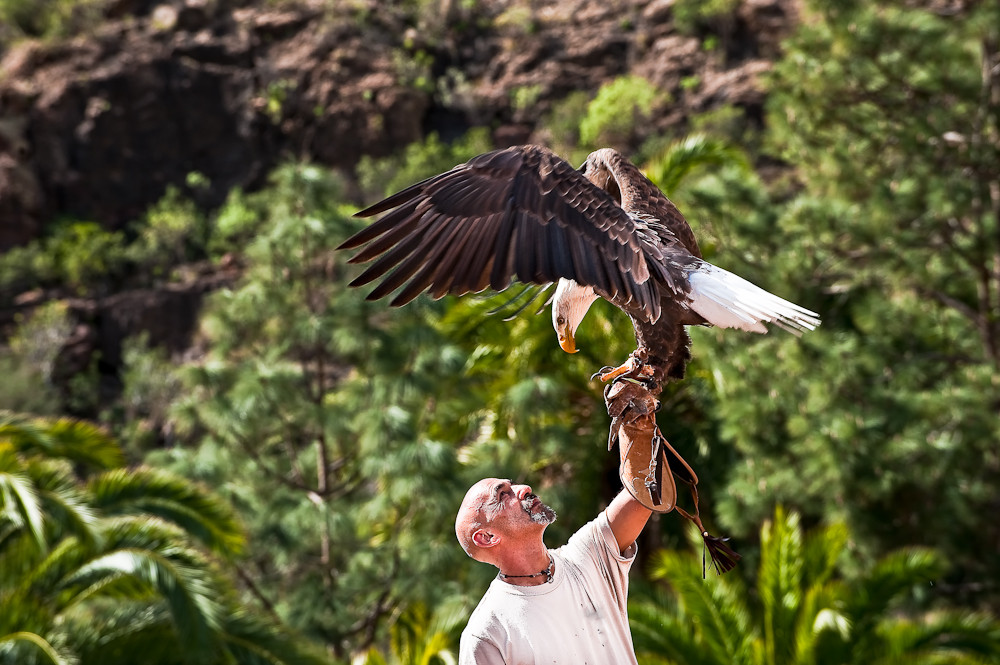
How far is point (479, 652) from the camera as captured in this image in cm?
162

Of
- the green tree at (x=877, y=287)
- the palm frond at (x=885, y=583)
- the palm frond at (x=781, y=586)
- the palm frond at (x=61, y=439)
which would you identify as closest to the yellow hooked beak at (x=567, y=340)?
the palm frond at (x=781, y=586)

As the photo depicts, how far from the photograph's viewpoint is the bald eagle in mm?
1551

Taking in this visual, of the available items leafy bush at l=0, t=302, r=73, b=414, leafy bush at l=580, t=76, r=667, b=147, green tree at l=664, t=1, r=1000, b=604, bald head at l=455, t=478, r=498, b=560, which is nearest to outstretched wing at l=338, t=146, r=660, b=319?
bald head at l=455, t=478, r=498, b=560

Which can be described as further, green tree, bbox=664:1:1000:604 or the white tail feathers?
green tree, bbox=664:1:1000:604

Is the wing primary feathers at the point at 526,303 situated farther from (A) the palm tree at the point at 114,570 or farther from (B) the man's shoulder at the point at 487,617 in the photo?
(A) the palm tree at the point at 114,570

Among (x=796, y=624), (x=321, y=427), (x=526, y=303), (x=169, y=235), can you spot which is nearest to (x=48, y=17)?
(x=169, y=235)

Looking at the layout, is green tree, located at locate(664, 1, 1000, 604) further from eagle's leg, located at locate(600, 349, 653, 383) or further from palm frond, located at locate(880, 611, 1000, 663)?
eagle's leg, located at locate(600, 349, 653, 383)

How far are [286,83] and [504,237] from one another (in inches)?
1234

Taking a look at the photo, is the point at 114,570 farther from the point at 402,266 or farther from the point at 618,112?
the point at 618,112

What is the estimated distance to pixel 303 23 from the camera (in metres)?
32.3

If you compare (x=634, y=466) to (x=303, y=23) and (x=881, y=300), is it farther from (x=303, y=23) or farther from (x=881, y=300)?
(x=303, y=23)

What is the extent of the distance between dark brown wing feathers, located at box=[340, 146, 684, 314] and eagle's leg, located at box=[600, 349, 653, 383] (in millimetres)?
191

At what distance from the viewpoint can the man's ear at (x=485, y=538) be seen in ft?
5.58

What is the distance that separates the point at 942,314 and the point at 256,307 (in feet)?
21.0
